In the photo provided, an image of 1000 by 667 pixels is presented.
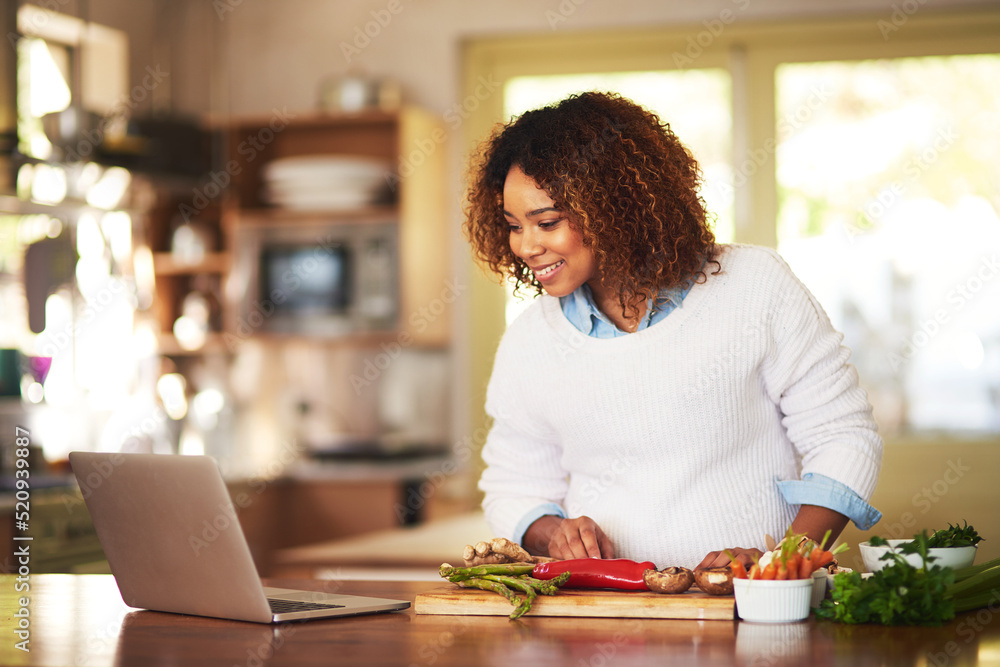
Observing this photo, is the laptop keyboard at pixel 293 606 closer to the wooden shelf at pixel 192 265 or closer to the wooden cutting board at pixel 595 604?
the wooden cutting board at pixel 595 604

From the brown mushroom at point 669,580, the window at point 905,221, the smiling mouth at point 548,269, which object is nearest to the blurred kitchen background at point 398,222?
the window at point 905,221

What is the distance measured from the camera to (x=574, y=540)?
1.59m

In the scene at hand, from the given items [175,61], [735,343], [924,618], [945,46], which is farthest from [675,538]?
[175,61]

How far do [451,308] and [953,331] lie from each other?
6.56 ft

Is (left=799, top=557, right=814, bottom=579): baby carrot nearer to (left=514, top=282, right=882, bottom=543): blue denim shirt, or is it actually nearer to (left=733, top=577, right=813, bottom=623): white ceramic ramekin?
(left=733, top=577, right=813, bottom=623): white ceramic ramekin

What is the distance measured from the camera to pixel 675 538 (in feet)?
5.45

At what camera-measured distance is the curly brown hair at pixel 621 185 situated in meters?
1.65

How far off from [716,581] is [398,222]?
3.23m

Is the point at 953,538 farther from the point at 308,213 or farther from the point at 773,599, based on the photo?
the point at 308,213

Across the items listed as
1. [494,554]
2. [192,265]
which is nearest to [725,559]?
[494,554]

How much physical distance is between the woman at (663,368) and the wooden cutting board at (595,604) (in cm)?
19

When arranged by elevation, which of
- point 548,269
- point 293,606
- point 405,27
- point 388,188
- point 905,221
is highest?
point 405,27

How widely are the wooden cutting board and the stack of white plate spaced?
10.4 ft

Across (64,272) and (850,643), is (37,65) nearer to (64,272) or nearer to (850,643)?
(64,272)
